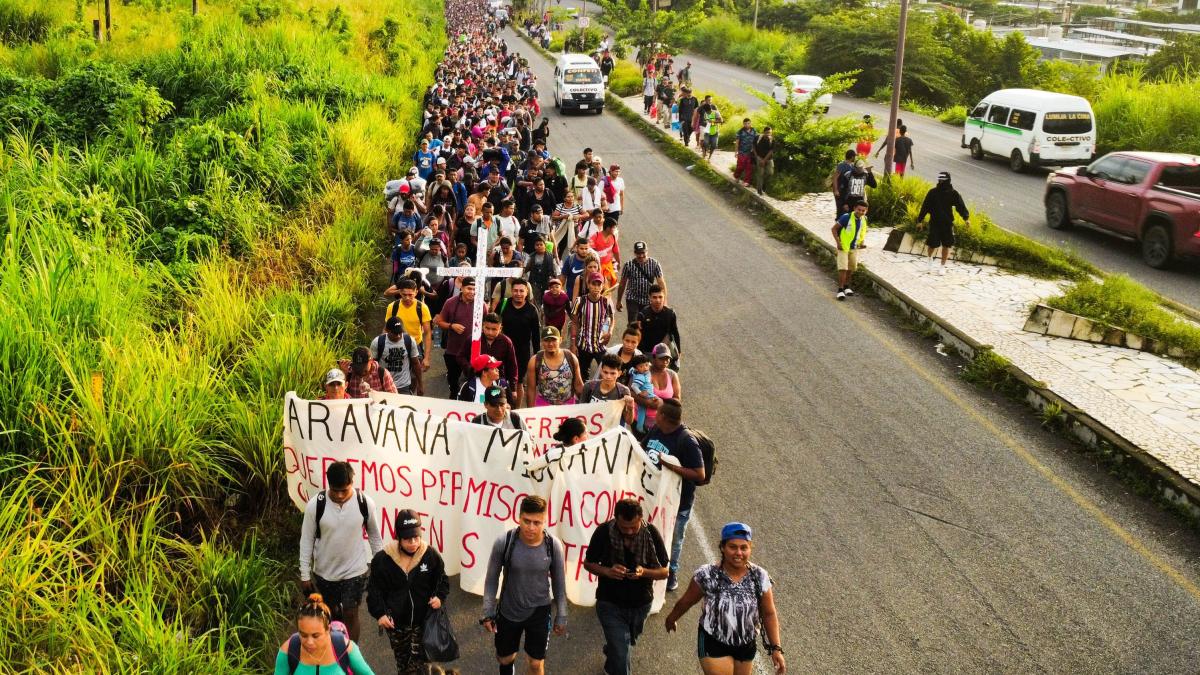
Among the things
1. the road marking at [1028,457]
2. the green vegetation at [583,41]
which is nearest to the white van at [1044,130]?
the road marking at [1028,457]

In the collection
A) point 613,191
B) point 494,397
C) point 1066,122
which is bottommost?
point 494,397

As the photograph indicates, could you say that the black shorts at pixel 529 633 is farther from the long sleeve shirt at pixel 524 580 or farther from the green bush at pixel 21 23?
the green bush at pixel 21 23

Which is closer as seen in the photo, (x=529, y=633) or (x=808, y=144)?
(x=529, y=633)

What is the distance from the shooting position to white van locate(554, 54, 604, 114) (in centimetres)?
3734

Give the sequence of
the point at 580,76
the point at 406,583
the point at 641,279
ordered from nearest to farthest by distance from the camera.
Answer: the point at 406,583 < the point at 641,279 < the point at 580,76

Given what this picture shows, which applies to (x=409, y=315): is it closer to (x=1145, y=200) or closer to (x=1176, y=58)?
(x=1145, y=200)

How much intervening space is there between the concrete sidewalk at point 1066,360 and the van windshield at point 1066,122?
1048cm

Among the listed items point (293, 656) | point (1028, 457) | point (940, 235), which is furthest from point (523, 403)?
point (940, 235)

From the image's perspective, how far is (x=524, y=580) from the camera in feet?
19.4

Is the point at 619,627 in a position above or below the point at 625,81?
below

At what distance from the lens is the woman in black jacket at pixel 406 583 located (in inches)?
229

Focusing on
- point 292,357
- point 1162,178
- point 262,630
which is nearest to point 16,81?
point 292,357

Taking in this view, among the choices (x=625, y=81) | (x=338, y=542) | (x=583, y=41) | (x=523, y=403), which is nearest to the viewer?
(x=338, y=542)

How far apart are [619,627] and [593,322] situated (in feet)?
15.2
